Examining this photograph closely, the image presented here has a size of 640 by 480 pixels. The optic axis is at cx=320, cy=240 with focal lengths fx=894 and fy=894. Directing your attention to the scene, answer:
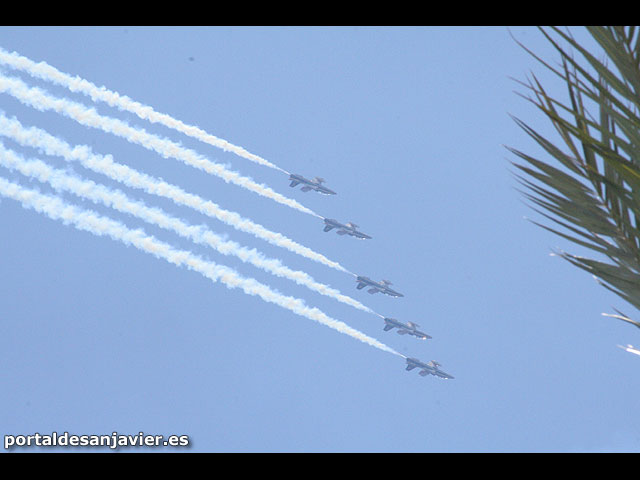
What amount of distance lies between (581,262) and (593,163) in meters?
0.75

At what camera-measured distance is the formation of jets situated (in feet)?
302

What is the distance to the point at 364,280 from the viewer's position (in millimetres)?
97000

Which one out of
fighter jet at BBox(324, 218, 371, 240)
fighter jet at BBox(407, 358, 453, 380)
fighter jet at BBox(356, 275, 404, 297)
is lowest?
fighter jet at BBox(407, 358, 453, 380)

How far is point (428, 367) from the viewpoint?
10162cm

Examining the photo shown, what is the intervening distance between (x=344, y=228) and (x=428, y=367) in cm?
1984

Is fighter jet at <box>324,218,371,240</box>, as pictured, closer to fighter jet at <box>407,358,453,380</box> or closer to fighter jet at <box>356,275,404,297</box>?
fighter jet at <box>356,275,404,297</box>

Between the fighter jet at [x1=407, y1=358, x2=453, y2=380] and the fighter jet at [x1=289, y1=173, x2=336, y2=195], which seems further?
the fighter jet at [x1=407, y1=358, x2=453, y2=380]

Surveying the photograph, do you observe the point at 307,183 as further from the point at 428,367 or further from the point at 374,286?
the point at 428,367

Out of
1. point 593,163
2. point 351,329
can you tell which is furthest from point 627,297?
point 351,329

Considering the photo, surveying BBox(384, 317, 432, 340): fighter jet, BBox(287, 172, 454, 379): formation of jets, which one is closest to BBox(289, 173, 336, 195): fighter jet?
BBox(287, 172, 454, 379): formation of jets

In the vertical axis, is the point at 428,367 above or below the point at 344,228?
below

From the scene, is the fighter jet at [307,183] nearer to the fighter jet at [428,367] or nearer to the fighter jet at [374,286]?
the fighter jet at [374,286]

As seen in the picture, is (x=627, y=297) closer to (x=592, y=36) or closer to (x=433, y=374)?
(x=592, y=36)

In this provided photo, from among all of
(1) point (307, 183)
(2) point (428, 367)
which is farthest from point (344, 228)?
(2) point (428, 367)
